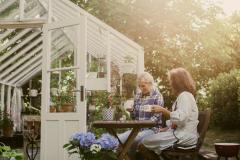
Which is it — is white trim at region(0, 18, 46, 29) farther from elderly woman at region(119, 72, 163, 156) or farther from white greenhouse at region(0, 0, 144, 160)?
elderly woman at region(119, 72, 163, 156)

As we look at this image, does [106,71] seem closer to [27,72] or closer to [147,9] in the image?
[147,9]

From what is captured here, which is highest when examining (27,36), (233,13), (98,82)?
(233,13)

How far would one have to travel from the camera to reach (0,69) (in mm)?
11484

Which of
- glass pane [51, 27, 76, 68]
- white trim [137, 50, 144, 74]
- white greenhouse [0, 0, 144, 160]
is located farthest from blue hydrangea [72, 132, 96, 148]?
white trim [137, 50, 144, 74]

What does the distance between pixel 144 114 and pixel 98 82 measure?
297cm

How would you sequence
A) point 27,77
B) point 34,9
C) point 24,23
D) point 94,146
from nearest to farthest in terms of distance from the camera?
point 94,146, point 24,23, point 34,9, point 27,77

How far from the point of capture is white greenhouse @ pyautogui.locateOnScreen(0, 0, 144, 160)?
20.1 feet

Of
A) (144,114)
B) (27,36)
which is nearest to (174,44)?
(27,36)

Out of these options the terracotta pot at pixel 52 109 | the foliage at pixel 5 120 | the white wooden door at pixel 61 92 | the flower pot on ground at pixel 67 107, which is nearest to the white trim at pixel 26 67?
Answer: the foliage at pixel 5 120

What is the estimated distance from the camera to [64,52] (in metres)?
7.45

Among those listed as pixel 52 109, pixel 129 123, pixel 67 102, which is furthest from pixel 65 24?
pixel 129 123

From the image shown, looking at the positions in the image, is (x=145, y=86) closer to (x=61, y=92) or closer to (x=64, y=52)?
(x=61, y=92)

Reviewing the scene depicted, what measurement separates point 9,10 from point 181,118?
422 cm

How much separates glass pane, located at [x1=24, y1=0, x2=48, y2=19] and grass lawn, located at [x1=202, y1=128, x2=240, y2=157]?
14.4 ft
